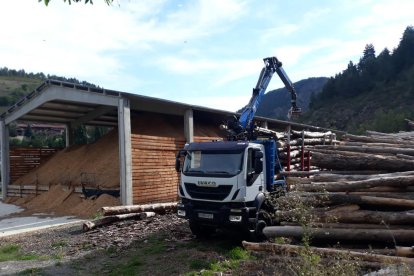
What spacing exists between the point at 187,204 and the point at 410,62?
7725 centimetres

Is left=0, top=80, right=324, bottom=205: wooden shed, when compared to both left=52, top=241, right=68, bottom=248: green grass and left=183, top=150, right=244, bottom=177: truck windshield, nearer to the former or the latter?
left=52, top=241, right=68, bottom=248: green grass

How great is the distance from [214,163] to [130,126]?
31.8 feet

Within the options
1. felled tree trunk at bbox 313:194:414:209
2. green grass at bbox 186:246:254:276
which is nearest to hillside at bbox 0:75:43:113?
green grass at bbox 186:246:254:276

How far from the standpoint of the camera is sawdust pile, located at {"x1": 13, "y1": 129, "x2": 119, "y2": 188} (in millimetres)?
19406

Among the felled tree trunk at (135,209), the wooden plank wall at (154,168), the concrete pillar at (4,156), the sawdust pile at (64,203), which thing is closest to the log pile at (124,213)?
the felled tree trunk at (135,209)

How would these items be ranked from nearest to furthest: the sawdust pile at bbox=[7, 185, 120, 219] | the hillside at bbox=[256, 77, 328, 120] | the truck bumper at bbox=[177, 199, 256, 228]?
the truck bumper at bbox=[177, 199, 256, 228] < the sawdust pile at bbox=[7, 185, 120, 219] < the hillside at bbox=[256, 77, 328, 120]

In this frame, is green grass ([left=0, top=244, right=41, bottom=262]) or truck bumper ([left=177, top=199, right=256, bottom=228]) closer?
truck bumper ([left=177, top=199, right=256, bottom=228])

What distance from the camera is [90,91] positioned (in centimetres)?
1861

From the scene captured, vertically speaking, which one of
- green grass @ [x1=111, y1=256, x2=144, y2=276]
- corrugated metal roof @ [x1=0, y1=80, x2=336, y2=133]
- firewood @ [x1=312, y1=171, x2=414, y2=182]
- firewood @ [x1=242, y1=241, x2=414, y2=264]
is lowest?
green grass @ [x1=111, y1=256, x2=144, y2=276]

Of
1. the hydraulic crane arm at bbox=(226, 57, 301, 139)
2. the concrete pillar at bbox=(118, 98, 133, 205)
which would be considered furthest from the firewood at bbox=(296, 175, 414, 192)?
the concrete pillar at bbox=(118, 98, 133, 205)

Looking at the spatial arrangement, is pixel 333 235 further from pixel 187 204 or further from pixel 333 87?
pixel 333 87

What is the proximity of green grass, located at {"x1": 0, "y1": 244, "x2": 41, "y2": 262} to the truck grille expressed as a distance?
407 cm

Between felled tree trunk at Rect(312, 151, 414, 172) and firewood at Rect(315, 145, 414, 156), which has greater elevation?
firewood at Rect(315, 145, 414, 156)

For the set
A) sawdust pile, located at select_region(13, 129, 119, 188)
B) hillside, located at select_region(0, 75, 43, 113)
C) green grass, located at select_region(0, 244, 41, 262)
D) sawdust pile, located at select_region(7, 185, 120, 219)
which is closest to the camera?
green grass, located at select_region(0, 244, 41, 262)
